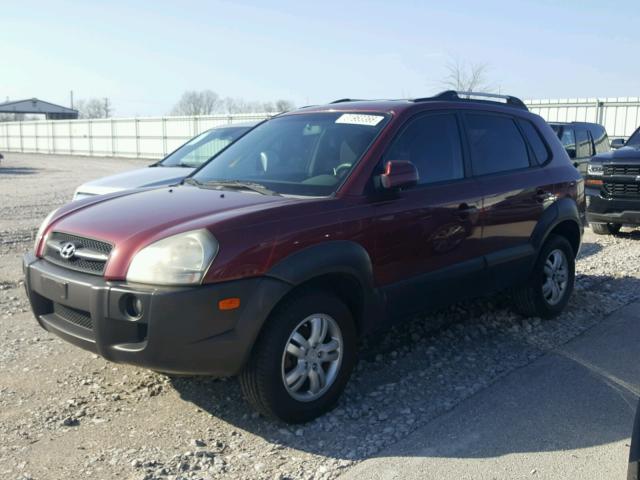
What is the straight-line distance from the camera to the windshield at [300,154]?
427cm

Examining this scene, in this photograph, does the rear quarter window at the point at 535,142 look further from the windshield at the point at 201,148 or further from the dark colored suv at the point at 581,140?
the dark colored suv at the point at 581,140

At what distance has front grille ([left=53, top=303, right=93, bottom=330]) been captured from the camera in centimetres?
361

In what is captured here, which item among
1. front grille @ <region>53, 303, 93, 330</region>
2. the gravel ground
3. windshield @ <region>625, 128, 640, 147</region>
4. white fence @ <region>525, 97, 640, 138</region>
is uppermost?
white fence @ <region>525, 97, 640, 138</region>

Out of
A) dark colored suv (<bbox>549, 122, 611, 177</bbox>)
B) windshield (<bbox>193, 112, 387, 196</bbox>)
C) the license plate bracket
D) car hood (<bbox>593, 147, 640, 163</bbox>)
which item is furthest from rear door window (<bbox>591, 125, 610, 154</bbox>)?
the license plate bracket

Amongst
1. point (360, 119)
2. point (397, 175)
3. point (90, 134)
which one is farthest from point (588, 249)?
point (90, 134)

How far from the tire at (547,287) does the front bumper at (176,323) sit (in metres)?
2.96

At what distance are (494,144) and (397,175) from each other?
1668mm

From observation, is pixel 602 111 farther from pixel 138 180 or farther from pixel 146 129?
pixel 146 129

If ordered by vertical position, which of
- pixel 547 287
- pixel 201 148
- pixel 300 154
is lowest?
pixel 547 287

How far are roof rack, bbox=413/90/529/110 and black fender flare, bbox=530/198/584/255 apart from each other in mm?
950

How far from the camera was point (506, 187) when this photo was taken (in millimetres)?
5238

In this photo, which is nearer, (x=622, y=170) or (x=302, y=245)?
(x=302, y=245)

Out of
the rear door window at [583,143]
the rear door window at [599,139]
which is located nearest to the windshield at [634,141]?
the rear door window at [583,143]

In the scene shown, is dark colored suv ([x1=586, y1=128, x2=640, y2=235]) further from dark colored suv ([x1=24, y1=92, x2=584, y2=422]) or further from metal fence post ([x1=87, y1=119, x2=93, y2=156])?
metal fence post ([x1=87, y1=119, x2=93, y2=156])
